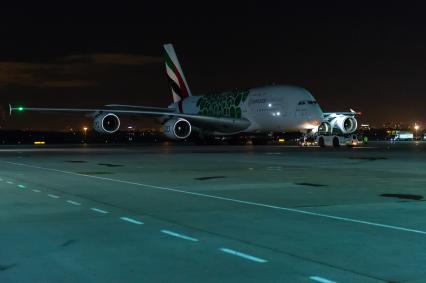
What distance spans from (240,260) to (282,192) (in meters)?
7.88

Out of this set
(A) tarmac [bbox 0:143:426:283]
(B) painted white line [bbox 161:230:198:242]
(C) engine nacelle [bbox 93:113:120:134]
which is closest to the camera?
(A) tarmac [bbox 0:143:426:283]

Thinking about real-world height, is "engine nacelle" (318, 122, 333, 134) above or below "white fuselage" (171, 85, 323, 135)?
below

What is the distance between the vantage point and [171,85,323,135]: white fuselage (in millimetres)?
50750

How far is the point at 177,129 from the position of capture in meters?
52.8

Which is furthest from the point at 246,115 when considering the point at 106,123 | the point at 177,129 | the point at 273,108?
the point at 106,123

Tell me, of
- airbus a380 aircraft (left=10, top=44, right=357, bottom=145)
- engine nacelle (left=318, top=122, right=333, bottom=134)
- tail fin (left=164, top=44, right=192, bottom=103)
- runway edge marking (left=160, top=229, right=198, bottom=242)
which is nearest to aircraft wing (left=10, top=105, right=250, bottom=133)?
airbus a380 aircraft (left=10, top=44, right=357, bottom=145)

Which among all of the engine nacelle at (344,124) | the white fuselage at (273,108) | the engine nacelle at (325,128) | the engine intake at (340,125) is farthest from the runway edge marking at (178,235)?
the engine nacelle at (344,124)

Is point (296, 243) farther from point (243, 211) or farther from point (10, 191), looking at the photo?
point (10, 191)

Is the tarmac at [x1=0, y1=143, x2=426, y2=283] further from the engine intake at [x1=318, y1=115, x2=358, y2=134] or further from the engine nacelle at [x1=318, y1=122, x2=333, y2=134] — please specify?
the engine intake at [x1=318, y1=115, x2=358, y2=134]

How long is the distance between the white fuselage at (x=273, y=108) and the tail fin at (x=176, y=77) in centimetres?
826

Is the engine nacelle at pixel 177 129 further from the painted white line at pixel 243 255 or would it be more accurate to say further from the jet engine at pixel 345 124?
the painted white line at pixel 243 255

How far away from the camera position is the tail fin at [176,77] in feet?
219

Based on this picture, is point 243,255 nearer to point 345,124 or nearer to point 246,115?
point 246,115

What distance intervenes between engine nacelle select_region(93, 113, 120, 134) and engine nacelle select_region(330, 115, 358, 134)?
59.8 feet
